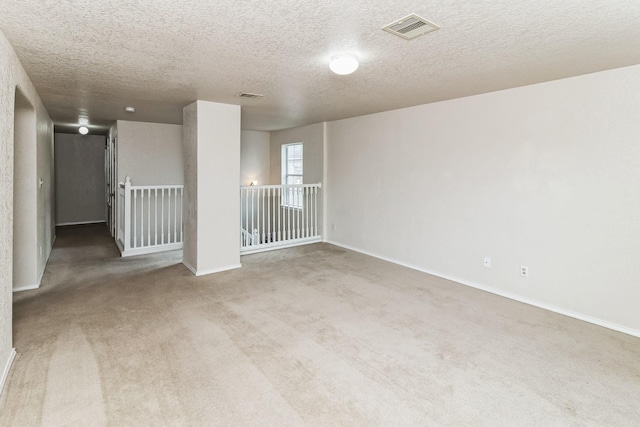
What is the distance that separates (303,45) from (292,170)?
17.4 ft

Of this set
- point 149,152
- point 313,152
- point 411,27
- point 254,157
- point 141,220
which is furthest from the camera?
point 254,157

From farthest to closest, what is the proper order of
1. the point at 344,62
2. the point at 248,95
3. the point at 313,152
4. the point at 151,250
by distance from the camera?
the point at 313,152, the point at 151,250, the point at 248,95, the point at 344,62

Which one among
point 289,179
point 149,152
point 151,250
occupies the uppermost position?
point 149,152

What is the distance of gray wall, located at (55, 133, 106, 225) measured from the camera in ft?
27.7

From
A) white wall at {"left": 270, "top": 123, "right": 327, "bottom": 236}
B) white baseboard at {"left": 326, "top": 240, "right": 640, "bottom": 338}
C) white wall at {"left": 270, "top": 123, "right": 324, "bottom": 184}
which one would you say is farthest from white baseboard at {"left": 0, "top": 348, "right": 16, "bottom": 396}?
white wall at {"left": 270, "top": 123, "right": 324, "bottom": 184}

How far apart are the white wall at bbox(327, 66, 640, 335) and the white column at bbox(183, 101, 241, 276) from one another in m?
2.23

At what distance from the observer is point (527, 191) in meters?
3.59

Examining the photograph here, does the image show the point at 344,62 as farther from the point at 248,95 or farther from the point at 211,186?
the point at 211,186

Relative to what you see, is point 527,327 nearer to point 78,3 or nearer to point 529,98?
point 529,98

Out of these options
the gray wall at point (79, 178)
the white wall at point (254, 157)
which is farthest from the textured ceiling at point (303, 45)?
the gray wall at point (79, 178)

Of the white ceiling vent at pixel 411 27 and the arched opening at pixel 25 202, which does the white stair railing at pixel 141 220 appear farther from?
the white ceiling vent at pixel 411 27

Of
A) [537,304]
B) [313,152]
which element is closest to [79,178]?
[313,152]

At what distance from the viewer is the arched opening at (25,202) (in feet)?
12.5

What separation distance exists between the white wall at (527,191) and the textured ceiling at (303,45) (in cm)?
34
